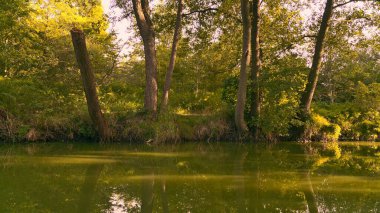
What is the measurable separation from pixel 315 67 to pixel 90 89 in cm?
929

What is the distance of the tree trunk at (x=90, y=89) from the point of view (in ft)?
47.1

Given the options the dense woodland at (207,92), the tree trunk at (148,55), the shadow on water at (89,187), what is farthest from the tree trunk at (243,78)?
the shadow on water at (89,187)

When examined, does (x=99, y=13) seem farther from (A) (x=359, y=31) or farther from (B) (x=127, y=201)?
(B) (x=127, y=201)

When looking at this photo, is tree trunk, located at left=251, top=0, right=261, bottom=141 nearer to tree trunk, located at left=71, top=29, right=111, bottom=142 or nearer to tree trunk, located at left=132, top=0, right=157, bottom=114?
tree trunk, located at left=132, top=0, right=157, bottom=114

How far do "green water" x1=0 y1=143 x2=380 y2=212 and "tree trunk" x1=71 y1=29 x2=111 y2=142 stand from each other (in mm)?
2754

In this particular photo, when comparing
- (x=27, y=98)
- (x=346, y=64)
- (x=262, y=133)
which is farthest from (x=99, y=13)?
(x=346, y=64)

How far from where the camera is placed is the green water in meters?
5.73

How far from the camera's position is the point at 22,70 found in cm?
1861

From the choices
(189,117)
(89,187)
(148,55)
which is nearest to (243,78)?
(189,117)

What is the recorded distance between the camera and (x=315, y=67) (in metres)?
16.9

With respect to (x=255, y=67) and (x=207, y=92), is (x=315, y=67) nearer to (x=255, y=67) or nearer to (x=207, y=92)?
(x=255, y=67)

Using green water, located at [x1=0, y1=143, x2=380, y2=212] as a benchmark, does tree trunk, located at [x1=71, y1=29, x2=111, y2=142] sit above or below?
above

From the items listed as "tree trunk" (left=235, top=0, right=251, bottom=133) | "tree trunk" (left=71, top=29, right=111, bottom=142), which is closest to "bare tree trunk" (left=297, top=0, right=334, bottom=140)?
"tree trunk" (left=235, top=0, right=251, bottom=133)

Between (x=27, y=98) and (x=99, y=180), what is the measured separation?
31.5 feet
